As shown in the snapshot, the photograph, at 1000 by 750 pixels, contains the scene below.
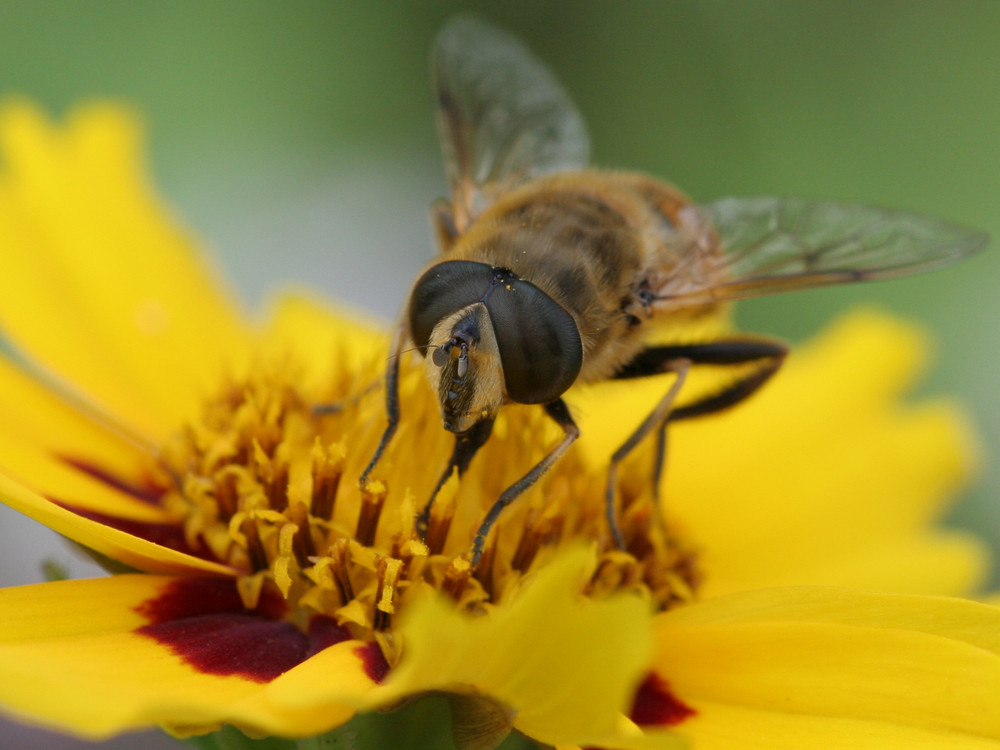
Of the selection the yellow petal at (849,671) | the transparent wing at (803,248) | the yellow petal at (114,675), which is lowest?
the yellow petal at (849,671)

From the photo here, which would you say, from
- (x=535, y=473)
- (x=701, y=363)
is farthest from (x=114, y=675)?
(x=701, y=363)

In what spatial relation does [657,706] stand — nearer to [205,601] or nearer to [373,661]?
[373,661]

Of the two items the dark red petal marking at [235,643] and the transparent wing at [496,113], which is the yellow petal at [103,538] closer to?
the dark red petal marking at [235,643]

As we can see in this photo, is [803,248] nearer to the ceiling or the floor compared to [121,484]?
nearer to the ceiling

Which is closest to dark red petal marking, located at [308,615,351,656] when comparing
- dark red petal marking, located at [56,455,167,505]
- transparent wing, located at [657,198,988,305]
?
dark red petal marking, located at [56,455,167,505]

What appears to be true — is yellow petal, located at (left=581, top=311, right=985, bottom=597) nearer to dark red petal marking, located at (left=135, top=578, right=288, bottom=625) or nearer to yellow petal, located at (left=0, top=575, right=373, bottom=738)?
dark red petal marking, located at (left=135, top=578, right=288, bottom=625)

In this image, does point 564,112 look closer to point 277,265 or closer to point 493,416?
point 493,416

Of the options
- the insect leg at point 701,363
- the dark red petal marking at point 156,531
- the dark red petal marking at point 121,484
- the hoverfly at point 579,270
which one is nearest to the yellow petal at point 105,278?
the dark red petal marking at point 121,484
